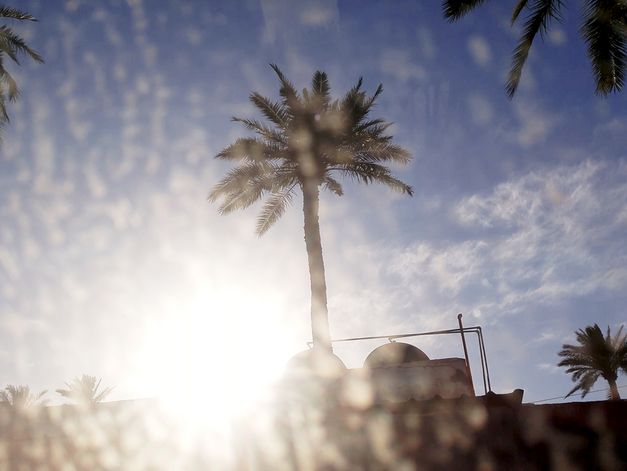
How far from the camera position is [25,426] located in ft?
30.5

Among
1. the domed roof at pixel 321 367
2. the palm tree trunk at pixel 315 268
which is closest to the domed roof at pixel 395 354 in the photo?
the domed roof at pixel 321 367

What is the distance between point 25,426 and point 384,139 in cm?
1622

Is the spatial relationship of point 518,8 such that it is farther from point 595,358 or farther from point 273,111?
point 595,358

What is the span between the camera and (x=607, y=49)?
40.8 feet

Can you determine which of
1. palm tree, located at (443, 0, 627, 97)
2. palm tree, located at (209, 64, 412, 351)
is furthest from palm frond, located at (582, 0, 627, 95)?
palm tree, located at (209, 64, 412, 351)

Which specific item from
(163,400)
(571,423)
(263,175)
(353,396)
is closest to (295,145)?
(263,175)

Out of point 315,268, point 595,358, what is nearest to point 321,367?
point 315,268

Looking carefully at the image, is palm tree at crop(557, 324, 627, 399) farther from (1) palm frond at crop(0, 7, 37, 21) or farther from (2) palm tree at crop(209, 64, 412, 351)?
(1) palm frond at crop(0, 7, 37, 21)

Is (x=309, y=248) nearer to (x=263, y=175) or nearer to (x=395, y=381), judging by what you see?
(x=263, y=175)

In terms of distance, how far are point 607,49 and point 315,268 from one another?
11387 millimetres

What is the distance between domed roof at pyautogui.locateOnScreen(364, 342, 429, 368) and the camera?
65.2 feet

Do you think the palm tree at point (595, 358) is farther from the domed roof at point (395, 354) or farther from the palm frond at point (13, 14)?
the palm frond at point (13, 14)

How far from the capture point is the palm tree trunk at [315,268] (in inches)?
715

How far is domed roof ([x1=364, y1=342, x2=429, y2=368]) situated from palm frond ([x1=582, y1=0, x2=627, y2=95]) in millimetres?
11542
